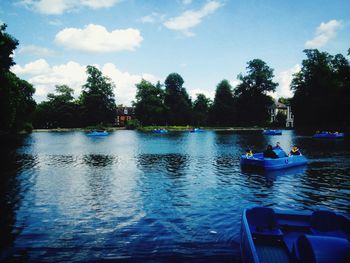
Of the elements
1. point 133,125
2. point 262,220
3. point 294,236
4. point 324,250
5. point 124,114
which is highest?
point 124,114

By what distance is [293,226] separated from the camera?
9.70m

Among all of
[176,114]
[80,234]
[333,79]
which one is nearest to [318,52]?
[333,79]

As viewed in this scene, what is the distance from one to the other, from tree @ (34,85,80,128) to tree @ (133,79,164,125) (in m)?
27.7

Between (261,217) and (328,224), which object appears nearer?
(328,224)

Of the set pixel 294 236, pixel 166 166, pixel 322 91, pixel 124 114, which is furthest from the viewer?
pixel 124 114

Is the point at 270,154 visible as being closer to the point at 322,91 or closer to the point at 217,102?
the point at 322,91

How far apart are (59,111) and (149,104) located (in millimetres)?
39191

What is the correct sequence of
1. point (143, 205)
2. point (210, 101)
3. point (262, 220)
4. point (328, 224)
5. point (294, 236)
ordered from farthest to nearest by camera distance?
point (210, 101) → point (143, 205) → point (262, 220) → point (294, 236) → point (328, 224)

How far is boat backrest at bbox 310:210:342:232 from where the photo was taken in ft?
29.5

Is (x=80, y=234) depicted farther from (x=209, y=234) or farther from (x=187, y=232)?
(x=209, y=234)

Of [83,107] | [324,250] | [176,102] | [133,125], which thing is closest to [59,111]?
[83,107]

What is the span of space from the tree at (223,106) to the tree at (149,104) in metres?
21.8

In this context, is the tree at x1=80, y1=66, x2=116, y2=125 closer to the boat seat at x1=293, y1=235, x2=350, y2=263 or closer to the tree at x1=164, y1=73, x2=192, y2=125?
the tree at x1=164, y1=73, x2=192, y2=125

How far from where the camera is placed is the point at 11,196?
17.2 metres
